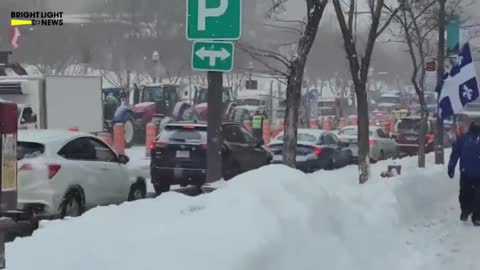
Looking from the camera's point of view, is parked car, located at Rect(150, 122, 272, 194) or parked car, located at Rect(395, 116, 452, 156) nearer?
parked car, located at Rect(150, 122, 272, 194)

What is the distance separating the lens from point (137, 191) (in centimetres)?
1411

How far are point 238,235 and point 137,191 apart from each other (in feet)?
25.7

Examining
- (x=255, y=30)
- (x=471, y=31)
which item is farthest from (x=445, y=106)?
(x=255, y=30)

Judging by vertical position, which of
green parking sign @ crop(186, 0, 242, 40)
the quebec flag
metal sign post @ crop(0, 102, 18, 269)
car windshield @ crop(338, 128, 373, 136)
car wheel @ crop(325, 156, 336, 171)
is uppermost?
green parking sign @ crop(186, 0, 242, 40)

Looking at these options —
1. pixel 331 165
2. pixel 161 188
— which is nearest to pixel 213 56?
pixel 161 188

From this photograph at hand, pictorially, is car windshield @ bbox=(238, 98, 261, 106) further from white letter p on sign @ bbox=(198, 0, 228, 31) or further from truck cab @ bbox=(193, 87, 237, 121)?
white letter p on sign @ bbox=(198, 0, 228, 31)

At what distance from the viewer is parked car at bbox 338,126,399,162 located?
1063 inches

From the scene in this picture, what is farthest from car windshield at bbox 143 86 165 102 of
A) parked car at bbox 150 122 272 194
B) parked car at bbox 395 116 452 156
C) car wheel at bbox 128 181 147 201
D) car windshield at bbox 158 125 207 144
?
car wheel at bbox 128 181 147 201

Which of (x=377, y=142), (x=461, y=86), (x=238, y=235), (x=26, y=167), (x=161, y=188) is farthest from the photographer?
(x=377, y=142)

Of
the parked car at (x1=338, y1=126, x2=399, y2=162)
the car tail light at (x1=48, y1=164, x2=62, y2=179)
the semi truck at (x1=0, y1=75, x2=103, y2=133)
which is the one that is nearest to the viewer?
the car tail light at (x1=48, y1=164, x2=62, y2=179)

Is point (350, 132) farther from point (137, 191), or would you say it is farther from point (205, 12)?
point (205, 12)

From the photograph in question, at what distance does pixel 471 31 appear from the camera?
21.1m

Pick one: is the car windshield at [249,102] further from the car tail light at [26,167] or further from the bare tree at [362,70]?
the car tail light at [26,167]

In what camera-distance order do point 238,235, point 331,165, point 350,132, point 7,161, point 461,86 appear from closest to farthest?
1. point 7,161
2. point 238,235
3. point 461,86
4. point 331,165
5. point 350,132
